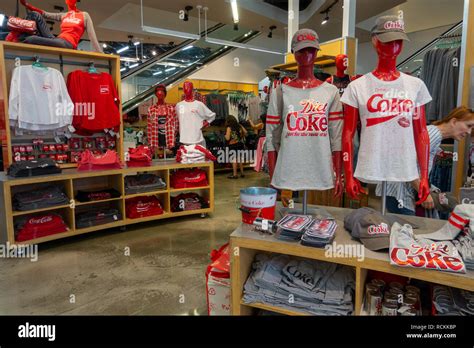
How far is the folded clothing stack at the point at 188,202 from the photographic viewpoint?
4.64 metres

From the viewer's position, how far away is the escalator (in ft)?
28.7

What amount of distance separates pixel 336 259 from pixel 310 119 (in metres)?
0.75

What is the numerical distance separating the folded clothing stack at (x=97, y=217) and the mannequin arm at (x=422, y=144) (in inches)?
136

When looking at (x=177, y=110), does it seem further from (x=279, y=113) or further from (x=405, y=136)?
(x=405, y=136)

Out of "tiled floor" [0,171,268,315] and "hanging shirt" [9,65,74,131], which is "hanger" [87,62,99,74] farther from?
"tiled floor" [0,171,268,315]

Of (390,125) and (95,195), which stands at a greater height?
(390,125)

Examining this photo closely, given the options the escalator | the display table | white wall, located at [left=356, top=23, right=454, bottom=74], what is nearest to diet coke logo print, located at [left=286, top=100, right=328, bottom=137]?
the display table

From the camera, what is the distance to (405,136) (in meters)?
1.62

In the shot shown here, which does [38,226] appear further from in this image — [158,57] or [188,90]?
[158,57]

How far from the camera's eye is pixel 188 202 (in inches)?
186

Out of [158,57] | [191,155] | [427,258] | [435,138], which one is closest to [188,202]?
[191,155]

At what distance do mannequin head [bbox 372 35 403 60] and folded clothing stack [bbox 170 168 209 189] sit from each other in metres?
3.40
